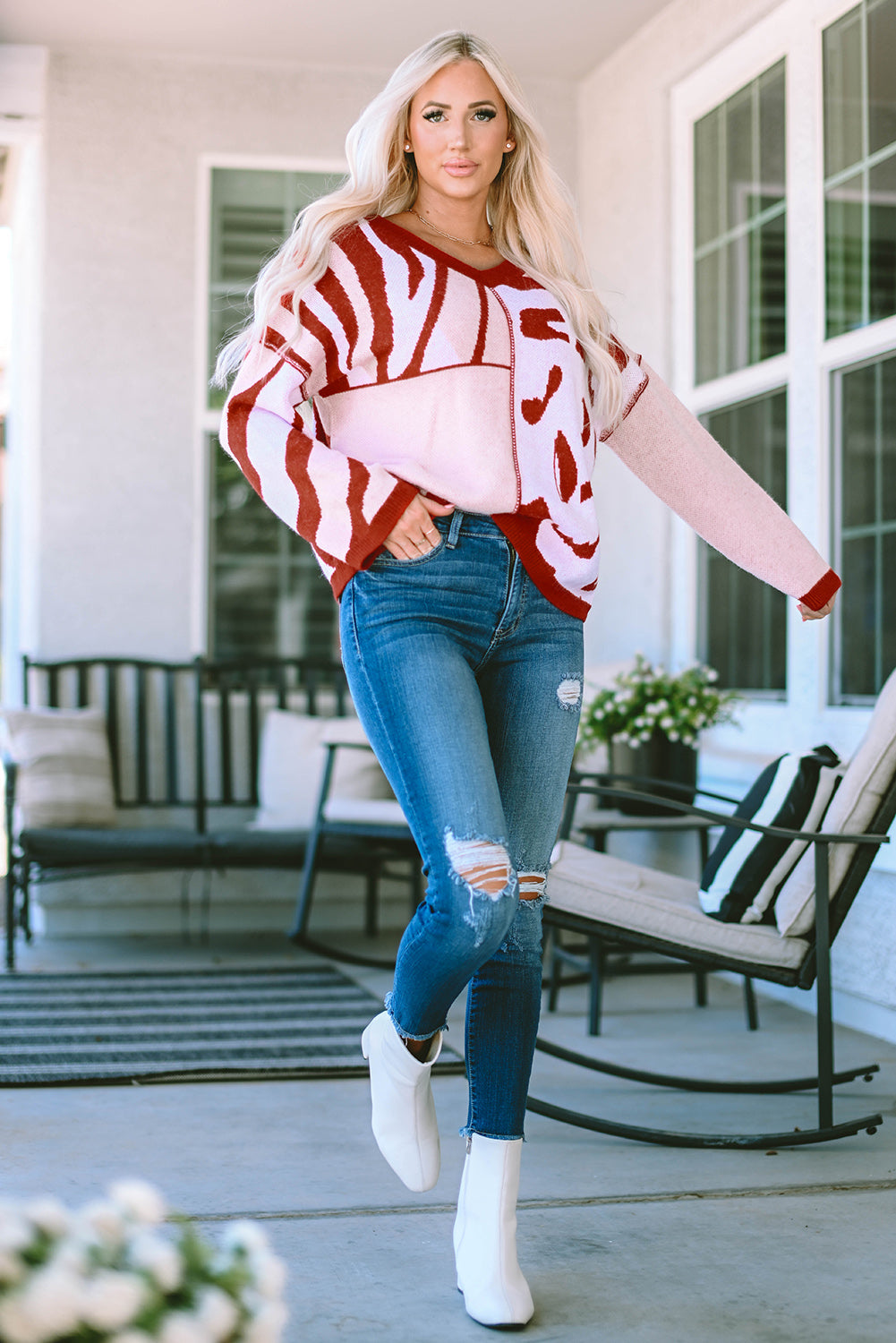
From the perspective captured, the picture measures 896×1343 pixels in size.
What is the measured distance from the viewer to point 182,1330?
82 cm

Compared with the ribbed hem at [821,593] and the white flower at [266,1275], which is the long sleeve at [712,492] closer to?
the ribbed hem at [821,593]

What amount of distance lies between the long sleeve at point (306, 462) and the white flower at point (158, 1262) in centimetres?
85

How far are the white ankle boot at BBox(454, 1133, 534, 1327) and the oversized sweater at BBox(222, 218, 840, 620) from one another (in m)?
0.64

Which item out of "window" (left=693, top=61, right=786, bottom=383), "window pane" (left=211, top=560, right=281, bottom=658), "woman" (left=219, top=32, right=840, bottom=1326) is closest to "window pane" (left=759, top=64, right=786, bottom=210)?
"window" (left=693, top=61, right=786, bottom=383)

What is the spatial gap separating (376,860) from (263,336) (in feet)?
9.45

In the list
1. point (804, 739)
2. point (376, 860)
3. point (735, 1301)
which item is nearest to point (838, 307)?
point (804, 739)

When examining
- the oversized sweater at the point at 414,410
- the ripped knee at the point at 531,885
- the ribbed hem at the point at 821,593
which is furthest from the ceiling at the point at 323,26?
the ripped knee at the point at 531,885

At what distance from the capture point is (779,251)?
4.00 meters

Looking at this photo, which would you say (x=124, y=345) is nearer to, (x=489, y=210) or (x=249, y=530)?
(x=249, y=530)

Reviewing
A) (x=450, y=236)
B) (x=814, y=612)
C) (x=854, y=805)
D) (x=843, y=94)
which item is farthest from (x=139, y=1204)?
(x=843, y=94)

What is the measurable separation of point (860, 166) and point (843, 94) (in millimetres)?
225

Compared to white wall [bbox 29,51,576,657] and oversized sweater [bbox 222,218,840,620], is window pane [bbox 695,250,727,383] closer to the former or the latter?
white wall [bbox 29,51,576,657]

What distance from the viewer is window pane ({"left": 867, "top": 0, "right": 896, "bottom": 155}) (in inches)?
137

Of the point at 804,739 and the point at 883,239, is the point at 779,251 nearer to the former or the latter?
the point at 883,239
